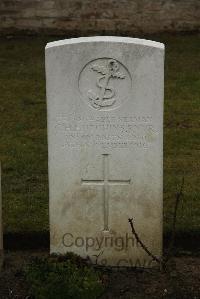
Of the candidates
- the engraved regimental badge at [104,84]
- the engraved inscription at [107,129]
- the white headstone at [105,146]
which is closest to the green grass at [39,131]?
the white headstone at [105,146]

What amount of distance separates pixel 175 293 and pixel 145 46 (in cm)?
163

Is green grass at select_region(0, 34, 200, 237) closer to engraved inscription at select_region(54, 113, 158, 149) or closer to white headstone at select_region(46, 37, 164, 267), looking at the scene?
white headstone at select_region(46, 37, 164, 267)

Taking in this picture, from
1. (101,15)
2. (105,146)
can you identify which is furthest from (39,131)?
(101,15)

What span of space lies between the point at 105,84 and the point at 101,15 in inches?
373

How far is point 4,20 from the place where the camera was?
47.2 ft

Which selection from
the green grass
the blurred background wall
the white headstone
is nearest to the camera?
the white headstone

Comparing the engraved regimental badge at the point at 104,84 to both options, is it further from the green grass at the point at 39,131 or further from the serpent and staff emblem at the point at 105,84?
the green grass at the point at 39,131

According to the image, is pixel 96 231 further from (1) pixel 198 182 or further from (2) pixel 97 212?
(1) pixel 198 182

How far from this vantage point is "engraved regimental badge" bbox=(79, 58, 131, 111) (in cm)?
509

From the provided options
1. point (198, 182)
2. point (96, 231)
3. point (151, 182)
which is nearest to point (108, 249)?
point (96, 231)

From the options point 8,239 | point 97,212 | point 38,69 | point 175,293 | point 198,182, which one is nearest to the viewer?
point 175,293

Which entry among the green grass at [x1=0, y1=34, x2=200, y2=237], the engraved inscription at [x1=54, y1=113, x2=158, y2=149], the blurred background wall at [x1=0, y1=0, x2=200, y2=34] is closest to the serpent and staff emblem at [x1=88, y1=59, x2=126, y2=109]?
the engraved inscription at [x1=54, y1=113, x2=158, y2=149]

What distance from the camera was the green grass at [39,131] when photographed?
630 cm

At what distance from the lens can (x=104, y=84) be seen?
5.12 meters
